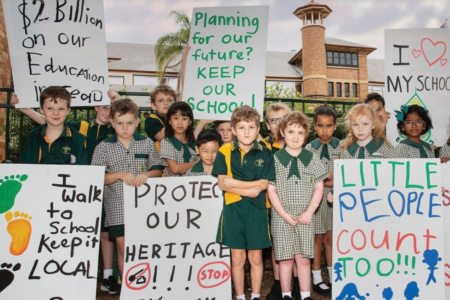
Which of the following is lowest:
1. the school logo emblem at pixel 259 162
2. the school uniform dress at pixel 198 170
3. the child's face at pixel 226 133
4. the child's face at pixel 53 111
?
the school uniform dress at pixel 198 170

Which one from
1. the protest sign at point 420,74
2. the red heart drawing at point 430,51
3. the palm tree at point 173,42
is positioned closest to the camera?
the protest sign at point 420,74

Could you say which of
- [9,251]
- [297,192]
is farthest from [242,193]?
[9,251]

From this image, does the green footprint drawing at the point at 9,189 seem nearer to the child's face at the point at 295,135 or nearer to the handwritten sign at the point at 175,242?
the handwritten sign at the point at 175,242

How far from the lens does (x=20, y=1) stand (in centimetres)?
353

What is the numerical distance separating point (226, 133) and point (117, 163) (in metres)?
1.14

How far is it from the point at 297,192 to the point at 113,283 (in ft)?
6.27

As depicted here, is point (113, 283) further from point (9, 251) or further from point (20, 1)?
point (20, 1)

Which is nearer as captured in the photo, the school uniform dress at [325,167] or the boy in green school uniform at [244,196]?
the boy in green school uniform at [244,196]

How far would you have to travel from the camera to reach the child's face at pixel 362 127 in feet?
10.7

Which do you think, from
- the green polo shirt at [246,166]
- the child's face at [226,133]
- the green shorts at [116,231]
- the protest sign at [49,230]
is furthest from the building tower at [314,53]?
the protest sign at [49,230]

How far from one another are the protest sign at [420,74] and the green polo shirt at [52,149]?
3.03 metres

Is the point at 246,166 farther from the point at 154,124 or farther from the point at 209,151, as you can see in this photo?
the point at 154,124

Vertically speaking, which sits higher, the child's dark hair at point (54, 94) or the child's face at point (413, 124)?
the child's dark hair at point (54, 94)

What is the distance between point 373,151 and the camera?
3.22 meters
